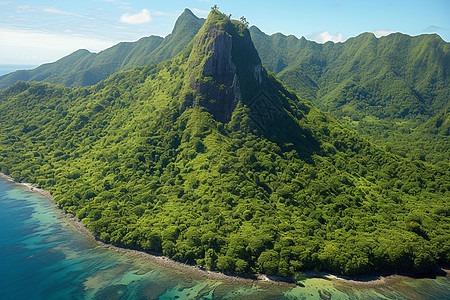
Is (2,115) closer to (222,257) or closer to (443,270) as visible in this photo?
(222,257)

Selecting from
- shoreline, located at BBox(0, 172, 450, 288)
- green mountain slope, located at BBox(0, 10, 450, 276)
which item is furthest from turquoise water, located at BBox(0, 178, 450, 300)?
green mountain slope, located at BBox(0, 10, 450, 276)

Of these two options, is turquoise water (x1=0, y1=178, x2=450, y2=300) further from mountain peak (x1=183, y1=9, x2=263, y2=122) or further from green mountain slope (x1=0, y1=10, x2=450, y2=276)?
mountain peak (x1=183, y1=9, x2=263, y2=122)

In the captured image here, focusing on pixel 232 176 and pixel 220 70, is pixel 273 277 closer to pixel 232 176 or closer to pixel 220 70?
pixel 232 176

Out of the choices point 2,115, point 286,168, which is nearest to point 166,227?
point 286,168

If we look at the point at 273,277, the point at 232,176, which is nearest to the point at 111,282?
the point at 273,277

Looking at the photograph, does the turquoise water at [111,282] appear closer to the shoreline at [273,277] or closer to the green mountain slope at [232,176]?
the shoreline at [273,277]

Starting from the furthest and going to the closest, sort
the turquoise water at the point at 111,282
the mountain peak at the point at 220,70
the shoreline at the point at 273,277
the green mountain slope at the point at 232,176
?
the mountain peak at the point at 220,70
the green mountain slope at the point at 232,176
the shoreline at the point at 273,277
the turquoise water at the point at 111,282

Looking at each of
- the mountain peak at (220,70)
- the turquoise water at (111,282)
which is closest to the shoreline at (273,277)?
the turquoise water at (111,282)
